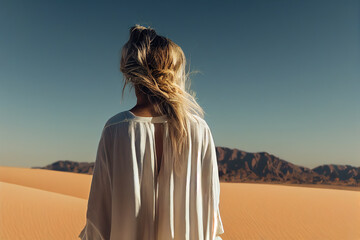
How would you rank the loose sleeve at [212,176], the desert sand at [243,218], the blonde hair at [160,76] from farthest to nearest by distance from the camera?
the desert sand at [243,218] → the loose sleeve at [212,176] → the blonde hair at [160,76]

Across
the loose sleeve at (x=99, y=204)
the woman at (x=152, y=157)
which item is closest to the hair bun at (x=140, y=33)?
the woman at (x=152, y=157)

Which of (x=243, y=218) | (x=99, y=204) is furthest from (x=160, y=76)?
(x=243, y=218)

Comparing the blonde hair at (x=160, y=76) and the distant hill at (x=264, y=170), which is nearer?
the blonde hair at (x=160, y=76)

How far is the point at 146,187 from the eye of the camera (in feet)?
7.02

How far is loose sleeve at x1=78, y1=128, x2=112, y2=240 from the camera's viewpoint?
2.22m

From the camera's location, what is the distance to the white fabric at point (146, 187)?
209cm

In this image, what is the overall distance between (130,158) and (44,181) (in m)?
34.0

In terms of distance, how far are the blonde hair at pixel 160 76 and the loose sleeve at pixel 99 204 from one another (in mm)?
540

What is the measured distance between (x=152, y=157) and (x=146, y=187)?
0.22 metres

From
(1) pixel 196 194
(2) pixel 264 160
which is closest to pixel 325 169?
(2) pixel 264 160

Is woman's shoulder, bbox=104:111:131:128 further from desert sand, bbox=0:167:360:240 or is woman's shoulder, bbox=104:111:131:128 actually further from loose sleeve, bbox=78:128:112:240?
desert sand, bbox=0:167:360:240

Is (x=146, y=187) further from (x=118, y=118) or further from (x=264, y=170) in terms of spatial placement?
(x=264, y=170)

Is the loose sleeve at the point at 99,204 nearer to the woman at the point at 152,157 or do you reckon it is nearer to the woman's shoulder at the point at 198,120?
the woman at the point at 152,157

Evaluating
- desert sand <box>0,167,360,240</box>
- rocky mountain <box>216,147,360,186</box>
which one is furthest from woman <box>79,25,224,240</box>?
rocky mountain <box>216,147,360,186</box>
